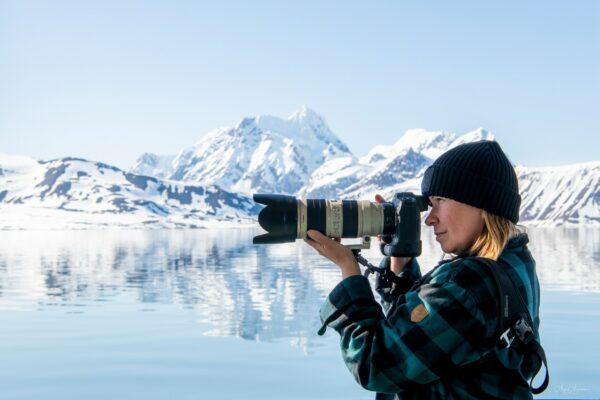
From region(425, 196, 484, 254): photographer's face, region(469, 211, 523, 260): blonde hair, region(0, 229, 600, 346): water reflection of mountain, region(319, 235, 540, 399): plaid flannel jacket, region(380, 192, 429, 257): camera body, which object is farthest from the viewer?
region(0, 229, 600, 346): water reflection of mountain

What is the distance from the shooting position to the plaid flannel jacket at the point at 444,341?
7.61 ft

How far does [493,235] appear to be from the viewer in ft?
8.42

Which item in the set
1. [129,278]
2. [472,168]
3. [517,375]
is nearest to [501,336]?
[517,375]

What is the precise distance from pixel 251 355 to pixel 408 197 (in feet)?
34.0

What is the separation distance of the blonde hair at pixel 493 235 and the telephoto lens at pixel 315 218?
537mm

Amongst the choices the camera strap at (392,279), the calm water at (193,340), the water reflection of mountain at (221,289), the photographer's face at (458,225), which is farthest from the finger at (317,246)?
the water reflection of mountain at (221,289)

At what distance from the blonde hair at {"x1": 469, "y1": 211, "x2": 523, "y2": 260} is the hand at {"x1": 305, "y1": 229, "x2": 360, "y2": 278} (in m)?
0.47

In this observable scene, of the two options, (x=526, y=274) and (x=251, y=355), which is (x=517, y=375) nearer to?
(x=526, y=274)

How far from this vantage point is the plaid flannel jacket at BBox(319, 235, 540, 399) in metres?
2.32

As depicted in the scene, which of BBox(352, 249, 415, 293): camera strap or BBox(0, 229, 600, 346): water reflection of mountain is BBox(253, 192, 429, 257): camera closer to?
BBox(352, 249, 415, 293): camera strap

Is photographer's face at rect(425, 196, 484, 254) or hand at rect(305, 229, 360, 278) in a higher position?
photographer's face at rect(425, 196, 484, 254)

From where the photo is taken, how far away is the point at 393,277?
3.03 metres

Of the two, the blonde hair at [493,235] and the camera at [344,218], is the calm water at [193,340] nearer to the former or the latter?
the camera at [344,218]

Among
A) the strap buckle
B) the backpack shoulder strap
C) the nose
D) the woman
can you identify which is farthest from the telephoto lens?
the strap buckle
